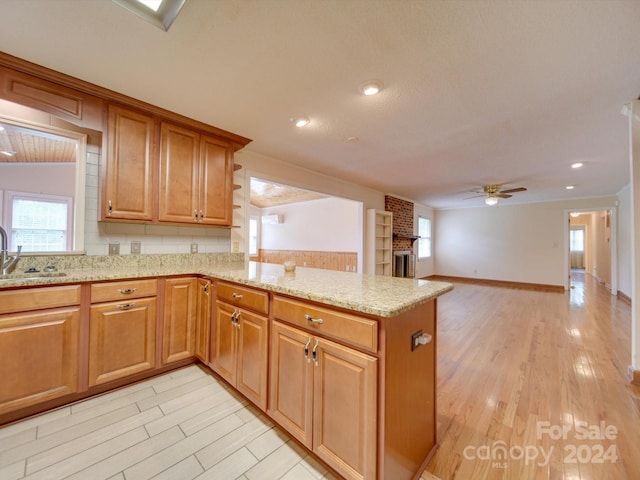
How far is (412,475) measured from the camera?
4.17ft

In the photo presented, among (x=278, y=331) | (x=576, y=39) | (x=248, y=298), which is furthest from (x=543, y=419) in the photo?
(x=576, y=39)

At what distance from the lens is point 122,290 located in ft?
6.33

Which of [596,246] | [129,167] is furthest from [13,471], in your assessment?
[596,246]

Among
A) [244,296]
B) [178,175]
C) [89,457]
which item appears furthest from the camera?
[178,175]

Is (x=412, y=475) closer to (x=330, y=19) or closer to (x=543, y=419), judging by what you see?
(x=543, y=419)

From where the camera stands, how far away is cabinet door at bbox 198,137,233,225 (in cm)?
263

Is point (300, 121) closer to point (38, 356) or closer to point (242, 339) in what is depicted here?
point (242, 339)

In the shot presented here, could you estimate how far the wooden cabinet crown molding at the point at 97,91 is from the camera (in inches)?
67.7

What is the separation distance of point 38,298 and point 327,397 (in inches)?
74.4

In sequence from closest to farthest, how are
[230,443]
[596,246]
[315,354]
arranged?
[315,354], [230,443], [596,246]

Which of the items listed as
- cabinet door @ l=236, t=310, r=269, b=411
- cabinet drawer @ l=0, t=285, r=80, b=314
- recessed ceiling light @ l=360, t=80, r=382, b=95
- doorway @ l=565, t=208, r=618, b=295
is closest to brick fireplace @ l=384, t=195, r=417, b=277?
doorway @ l=565, t=208, r=618, b=295

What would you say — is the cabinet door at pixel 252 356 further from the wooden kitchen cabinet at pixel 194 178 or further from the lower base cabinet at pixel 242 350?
the wooden kitchen cabinet at pixel 194 178

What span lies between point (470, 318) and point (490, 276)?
4398mm

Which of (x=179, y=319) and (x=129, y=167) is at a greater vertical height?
(x=129, y=167)
